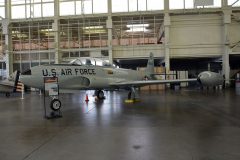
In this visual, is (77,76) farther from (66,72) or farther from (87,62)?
(87,62)

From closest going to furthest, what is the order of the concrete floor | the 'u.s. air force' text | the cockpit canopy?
the concrete floor
the 'u.s. air force' text
the cockpit canopy

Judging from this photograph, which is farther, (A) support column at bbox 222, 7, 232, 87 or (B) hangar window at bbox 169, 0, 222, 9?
(B) hangar window at bbox 169, 0, 222, 9

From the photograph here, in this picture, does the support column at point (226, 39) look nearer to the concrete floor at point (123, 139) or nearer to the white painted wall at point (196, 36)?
the white painted wall at point (196, 36)

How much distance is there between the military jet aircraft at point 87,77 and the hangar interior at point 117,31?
12637 millimetres

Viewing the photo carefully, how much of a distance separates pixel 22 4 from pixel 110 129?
Answer: 27.6m

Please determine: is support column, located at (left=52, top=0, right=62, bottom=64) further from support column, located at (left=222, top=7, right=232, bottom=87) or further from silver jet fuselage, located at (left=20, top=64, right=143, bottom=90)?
support column, located at (left=222, top=7, right=232, bottom=87)

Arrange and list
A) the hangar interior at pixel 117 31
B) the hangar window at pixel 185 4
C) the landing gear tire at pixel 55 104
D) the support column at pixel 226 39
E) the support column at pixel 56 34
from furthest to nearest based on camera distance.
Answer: the support column at pixel 56 34 < the hangar interior at pixel 117 31 < the hangar window at pixel 185 4 < the support column at pixel 226 39 < the landing gear tire at pixel 55 104

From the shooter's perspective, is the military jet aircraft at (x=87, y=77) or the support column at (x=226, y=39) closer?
the military jet aircraft at (x=87, y=77)

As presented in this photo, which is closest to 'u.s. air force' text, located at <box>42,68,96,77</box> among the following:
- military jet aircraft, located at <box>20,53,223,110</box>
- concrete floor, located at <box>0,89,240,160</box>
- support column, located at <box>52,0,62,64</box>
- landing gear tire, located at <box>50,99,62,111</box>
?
military jet aircraft, located at <box>20,53,223,110</box>

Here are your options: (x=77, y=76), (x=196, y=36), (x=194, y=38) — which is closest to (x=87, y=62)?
(x=77, y=76)

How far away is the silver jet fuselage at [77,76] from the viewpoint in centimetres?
1016

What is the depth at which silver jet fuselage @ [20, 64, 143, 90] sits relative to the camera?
1016 centimetres

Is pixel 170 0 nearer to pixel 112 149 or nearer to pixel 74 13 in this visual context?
pixel 74 13

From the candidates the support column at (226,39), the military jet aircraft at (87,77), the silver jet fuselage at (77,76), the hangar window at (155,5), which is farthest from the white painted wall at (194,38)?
the silver jet fuselage at (77,76)
